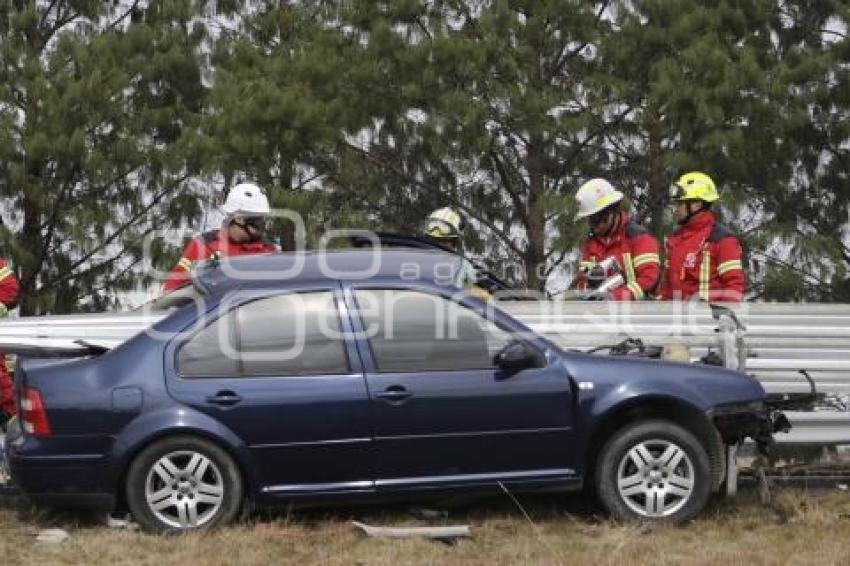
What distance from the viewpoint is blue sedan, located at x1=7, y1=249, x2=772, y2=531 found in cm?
624

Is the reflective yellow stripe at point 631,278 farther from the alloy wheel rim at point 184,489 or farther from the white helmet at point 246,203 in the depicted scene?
the alloy wheel rim at point 184,489

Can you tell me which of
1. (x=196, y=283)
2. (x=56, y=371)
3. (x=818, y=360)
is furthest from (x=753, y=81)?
(x=56, y=371)

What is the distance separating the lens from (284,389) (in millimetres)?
6336

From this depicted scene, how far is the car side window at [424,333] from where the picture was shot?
646cm

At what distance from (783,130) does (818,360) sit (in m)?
5.59

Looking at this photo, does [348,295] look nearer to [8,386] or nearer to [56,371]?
[56,371]

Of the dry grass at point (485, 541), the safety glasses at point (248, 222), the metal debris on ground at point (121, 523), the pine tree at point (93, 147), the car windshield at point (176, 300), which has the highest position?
the pine tree at point (93, 147)

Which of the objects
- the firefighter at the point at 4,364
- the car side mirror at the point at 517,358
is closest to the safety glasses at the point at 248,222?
the firefighter at the point at 4,364

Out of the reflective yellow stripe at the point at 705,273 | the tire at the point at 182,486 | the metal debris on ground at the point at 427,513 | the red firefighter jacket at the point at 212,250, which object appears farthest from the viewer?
the red firefighter jacket at the point at 212,250

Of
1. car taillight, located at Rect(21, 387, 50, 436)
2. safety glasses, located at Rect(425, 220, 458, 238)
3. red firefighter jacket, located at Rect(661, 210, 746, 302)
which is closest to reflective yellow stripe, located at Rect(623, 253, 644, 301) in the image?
red firefighter jacket, located at Rect(661, 210, 746, 302)

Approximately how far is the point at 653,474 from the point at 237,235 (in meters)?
3.56

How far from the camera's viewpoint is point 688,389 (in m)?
6.55

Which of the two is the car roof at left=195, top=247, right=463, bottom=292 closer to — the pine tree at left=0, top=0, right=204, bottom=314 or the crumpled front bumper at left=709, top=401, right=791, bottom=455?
the crumpled front bumper at left=709, top=401, right=791, bottom=455

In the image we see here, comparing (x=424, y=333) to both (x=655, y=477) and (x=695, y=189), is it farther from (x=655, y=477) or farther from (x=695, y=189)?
(x=695, y=189)
